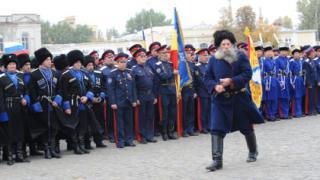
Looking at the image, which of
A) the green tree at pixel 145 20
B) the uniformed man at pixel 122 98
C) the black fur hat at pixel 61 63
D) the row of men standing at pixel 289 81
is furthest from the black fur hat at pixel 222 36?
the green tree at pixel 145 20

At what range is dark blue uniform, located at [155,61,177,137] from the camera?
12.8 metres

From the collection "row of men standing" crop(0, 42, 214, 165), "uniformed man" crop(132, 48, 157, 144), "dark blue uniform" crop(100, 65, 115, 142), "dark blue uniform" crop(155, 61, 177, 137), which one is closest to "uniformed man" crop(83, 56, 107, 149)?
"row of men standing" crop(0, 42, 214, 165)

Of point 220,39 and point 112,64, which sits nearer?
point 220,39

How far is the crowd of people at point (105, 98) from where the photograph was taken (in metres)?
10.6

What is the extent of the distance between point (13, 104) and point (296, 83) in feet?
27.4

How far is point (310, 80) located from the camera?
53.1ft

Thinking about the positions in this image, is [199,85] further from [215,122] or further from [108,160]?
[215,122]

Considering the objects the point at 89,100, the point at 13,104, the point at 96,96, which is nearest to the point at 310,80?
the point at 96,96

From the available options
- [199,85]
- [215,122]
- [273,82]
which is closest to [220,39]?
[215,122]

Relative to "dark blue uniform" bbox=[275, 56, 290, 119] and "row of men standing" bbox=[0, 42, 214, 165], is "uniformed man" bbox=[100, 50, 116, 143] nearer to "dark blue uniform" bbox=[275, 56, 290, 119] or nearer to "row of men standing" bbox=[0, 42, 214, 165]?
"row of men standing" bbox=[0, 42, 214, 165]

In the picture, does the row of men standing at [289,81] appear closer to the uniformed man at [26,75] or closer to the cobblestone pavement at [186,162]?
the cobblestone pavement at [186,162]

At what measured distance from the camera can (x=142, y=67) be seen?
12.6 m

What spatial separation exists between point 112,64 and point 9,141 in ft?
11.0

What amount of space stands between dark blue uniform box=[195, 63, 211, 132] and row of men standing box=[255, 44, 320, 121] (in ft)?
7.33
